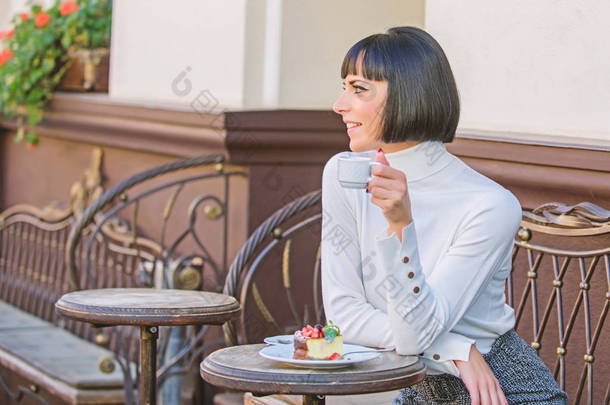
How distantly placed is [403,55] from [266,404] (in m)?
1.39

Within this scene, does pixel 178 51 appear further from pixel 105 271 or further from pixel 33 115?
pixel 33 115

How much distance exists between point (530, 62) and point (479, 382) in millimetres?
1600


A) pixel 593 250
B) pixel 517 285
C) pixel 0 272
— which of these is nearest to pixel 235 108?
pixel 517 285

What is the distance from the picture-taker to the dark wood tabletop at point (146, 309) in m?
3.24

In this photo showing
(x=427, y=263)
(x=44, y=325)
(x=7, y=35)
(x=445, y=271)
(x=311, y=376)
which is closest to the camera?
(x=311, y=376)

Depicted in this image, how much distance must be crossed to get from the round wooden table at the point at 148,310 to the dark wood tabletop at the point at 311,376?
0.71 metres

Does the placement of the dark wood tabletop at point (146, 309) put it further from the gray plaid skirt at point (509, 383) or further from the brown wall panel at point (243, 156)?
the brown wall panel at point (243, 156)

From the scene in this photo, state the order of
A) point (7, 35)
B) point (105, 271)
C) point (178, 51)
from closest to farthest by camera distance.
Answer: point (178, 51)
point (105, 271)
point (7, 35)

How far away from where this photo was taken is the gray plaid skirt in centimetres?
270

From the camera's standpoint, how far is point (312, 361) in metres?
2.46

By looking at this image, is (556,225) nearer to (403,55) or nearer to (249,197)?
(403,55)

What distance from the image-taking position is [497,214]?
8.87 feet

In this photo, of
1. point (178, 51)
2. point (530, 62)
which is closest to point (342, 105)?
point (530, 62)

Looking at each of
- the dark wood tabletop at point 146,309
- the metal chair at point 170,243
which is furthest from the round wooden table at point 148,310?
the metal chair at point 170,243
